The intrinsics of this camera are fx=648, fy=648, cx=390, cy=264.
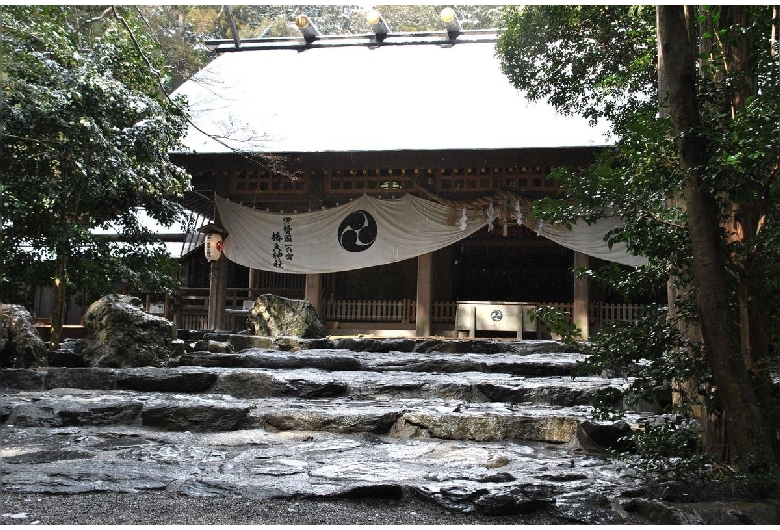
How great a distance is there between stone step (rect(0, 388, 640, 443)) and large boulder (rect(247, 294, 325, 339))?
5436mm

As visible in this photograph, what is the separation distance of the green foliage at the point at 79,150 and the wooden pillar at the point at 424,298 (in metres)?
5.02

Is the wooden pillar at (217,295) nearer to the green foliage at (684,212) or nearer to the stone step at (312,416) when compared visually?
the stone step at (312,416)

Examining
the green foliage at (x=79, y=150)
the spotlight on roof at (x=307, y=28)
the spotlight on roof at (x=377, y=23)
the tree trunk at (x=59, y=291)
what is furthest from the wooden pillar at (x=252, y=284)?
the spotlight on roof at (x=377, y=23)

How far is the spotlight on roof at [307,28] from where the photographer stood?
17.5 m

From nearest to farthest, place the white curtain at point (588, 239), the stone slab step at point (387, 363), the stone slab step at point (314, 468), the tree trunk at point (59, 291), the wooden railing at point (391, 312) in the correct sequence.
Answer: the stone slab step at point (314, 468) < the stone slab step at point (387, 363) < the tree trunk at point (59, 291) < the white curtain at point (588, 239) < the wooden railing at point (391, 312)

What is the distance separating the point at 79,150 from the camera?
26.0 ft

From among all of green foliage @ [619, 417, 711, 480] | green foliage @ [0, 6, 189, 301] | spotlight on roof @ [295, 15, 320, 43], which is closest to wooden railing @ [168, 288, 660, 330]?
green foliage @ [0, 6, 189, 301]

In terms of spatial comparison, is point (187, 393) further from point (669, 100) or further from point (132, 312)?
point (669, 100)

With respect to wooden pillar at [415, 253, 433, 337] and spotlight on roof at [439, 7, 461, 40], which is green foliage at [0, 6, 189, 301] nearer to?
wooden pillar at [415, 253, 433, 337]

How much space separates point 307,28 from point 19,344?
1281 centimetres

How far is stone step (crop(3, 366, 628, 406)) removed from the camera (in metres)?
6.09

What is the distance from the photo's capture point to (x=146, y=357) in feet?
25.5

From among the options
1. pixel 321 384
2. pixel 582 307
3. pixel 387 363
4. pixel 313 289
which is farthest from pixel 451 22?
pixel 321 384

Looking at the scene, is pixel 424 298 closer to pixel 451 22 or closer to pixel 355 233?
pixel 355 233
